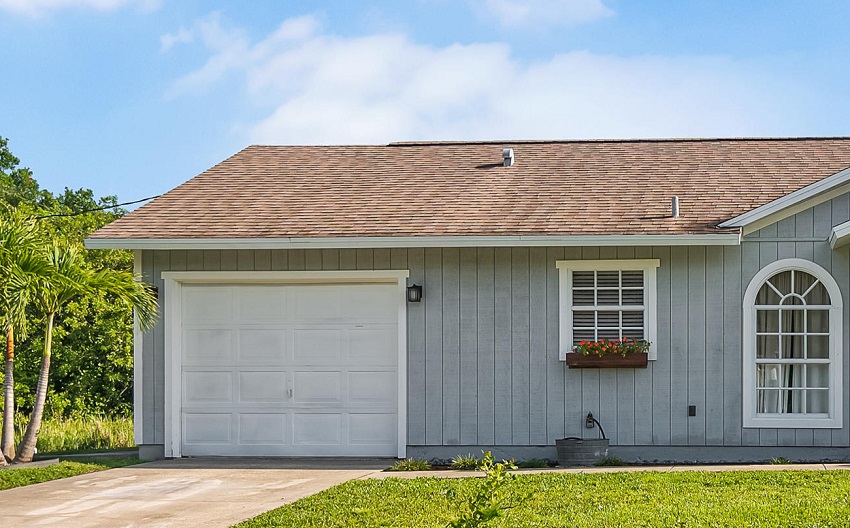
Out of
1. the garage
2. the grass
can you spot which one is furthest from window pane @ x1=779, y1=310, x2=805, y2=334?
the grass

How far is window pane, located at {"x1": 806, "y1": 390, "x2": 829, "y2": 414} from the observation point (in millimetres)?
11773

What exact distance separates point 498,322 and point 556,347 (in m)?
0.70

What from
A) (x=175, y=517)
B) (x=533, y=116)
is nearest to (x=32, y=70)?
(x=533, y=116)

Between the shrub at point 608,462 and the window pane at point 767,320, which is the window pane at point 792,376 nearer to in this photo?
the window pane at point 767,320

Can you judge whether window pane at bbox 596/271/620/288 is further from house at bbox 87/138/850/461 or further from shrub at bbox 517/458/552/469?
shrub at bbox 517/458/552/469

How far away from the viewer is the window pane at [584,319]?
39.5 ft

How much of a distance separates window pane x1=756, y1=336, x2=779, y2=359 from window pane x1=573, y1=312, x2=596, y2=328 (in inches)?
70.3

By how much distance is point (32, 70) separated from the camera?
2941 cm

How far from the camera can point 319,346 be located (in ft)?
41.3

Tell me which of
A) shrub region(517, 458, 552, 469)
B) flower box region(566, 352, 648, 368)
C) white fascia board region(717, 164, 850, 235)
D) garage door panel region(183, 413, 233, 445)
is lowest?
shrub region(517, 458, 552, 469)

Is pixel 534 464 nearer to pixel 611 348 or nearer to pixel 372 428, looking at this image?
pixel 611 348

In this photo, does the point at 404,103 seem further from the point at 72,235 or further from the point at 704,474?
the point at 704,474

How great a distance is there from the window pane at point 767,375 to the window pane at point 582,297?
1953mm

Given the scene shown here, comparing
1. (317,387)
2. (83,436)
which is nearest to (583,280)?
(317,387)
